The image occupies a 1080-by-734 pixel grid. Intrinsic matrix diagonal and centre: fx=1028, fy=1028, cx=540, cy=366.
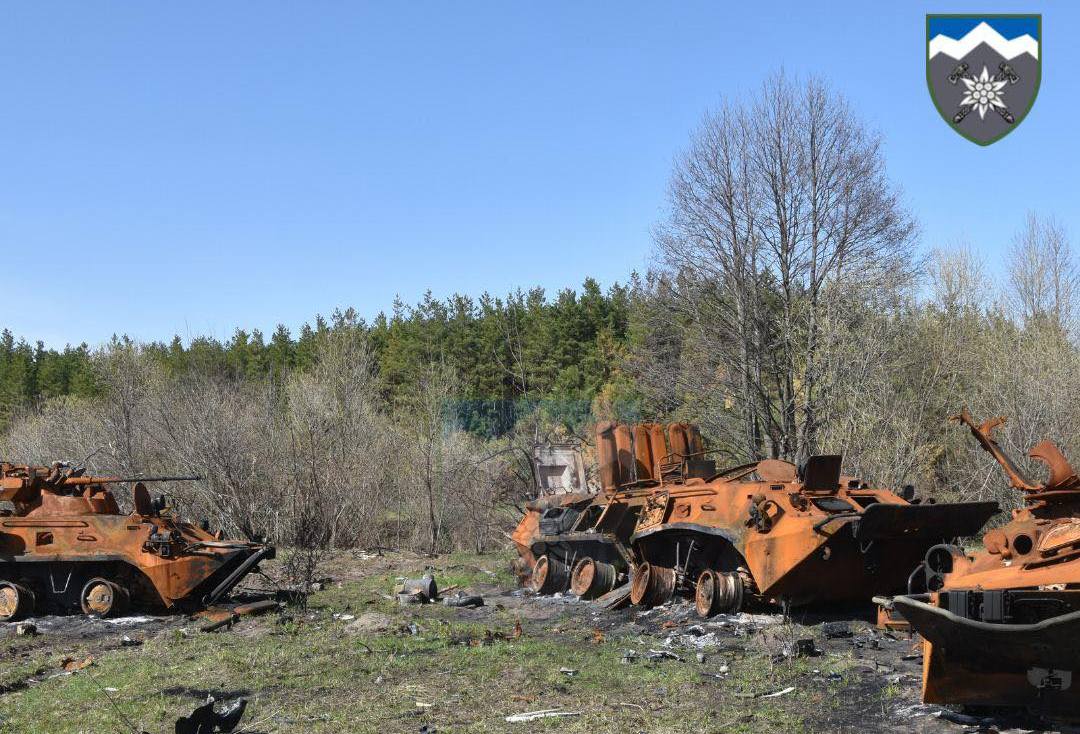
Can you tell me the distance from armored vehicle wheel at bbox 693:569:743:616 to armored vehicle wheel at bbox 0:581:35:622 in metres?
9.67

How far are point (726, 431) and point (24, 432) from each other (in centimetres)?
2652

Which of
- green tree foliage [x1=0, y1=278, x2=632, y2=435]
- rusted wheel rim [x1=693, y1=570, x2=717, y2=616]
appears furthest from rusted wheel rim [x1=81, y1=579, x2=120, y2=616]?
green tree foliage [x1=0, y1=278, x2=632, y2=435]

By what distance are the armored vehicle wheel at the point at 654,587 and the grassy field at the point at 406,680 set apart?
0.83 m

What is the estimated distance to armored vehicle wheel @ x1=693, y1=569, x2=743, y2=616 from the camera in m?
13.0

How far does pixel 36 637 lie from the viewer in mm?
13656

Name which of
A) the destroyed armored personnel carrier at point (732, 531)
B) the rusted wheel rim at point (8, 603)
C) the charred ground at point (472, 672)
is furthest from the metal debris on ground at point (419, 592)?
the rusted wheel rim at point (8, 603)

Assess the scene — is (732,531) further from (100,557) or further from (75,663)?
(100,557)

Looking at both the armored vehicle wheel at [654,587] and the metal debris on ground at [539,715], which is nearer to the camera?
the metal debris on ground at [539,715]

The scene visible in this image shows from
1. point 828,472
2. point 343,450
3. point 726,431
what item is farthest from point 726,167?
point 828,472

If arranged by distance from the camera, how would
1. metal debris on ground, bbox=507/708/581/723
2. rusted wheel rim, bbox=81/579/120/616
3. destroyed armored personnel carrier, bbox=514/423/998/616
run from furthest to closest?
rusted wheel rim, bbox=81/579/120/616 < destroyed armored personnel carrier, bbox=514/423/998/616 < metal debris on ground, bbox=507/708/581/723

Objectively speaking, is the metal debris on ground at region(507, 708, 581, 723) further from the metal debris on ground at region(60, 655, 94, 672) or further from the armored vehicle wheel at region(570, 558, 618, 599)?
the armored vehicle wheel at region(570, 558, 618, 599)

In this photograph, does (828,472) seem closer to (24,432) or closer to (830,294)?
(830,294)

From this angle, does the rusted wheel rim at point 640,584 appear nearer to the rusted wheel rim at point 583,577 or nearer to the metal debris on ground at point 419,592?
the rusted wheel rim at point 583,577

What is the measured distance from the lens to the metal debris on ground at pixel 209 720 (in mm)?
7531
